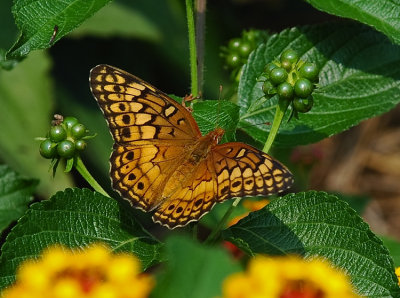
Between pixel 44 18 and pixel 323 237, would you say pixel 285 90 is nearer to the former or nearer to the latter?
pixel 323 237

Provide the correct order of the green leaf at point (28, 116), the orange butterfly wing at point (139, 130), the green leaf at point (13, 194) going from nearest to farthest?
the orange butterfly wing at point (139, 130), the green leaf at point (13, 194), the green leaf at point (28, 116)

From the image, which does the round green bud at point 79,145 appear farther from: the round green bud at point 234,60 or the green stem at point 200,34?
the round green bud at point 234,60

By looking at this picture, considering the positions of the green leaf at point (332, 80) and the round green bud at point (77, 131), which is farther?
the green leaf at point (332, 80)

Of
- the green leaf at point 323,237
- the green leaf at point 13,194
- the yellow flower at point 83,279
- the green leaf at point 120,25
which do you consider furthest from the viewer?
the green leaf at point 120,25

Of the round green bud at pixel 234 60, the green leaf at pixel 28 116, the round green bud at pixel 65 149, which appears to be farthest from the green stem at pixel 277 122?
the green leaf at pixel 28 116

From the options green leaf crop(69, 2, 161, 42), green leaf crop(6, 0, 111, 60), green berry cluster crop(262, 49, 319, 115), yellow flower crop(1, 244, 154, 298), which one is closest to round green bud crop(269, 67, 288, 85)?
green berry cluster crop(262, 49, 319, 115)

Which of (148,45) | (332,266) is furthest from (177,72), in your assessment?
(332,266)

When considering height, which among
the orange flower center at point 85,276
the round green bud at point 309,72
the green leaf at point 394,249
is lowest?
the green leaf at point 394,249

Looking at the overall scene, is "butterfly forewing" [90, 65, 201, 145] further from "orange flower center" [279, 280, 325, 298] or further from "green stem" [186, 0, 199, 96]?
"orange flower center" [279, 280, 325, 298]
